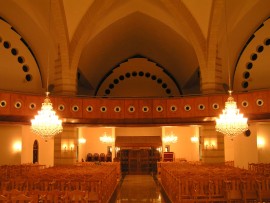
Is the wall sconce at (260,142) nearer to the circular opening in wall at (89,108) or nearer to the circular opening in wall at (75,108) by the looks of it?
the circular opening in wall at (89,108)

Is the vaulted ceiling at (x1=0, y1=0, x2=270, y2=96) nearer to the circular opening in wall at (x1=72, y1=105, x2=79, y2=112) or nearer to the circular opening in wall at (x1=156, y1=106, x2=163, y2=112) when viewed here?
→ the circular opening in wall at (x1=72, y1=105, x2=79, y2=112)

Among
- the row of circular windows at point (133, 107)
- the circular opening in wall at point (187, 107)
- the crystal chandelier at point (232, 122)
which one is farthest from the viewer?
the circular opening in wall at point (187, 107)

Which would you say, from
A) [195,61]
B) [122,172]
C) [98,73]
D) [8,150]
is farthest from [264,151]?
[8,150]

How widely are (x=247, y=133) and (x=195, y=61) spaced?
17.9 ft

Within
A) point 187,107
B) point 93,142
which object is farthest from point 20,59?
point 187,107

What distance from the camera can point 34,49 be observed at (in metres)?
21.6

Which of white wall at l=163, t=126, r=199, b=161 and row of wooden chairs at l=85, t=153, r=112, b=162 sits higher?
white wall at l=163, t=126, r=199, b=161

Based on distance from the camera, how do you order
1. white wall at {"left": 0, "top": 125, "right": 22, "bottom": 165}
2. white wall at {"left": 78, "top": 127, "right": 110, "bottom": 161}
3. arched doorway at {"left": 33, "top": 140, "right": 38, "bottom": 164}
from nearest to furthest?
white wall at {"left": 0, "top": 125, "right": 22, "bottom": 165}, arched doorway at {"left": 33, "top": 140, "right": 38, "bottom": 164}, white wall at {"left": 78, "top": 127, "right": 110, "bottom": 161}

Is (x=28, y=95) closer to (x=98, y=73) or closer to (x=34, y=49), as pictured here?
(x=34, y=49)

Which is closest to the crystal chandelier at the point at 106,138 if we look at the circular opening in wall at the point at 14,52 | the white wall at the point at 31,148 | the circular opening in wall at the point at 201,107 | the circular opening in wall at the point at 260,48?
the white wall at the point at 31,148

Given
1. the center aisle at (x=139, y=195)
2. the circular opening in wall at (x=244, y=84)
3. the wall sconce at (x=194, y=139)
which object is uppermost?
the circular opening in wall at (x=244, y=84)

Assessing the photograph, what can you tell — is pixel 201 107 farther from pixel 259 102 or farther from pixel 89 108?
pixel 89 108

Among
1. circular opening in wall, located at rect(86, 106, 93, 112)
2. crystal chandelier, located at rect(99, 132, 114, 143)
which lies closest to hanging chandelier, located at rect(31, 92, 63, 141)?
circular opening in wall, located at rect(86, 106, 93, 112)

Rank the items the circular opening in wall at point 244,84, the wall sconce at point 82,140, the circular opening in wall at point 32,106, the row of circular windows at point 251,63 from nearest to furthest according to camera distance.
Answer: the circular opening in wall at point 32,106
the row of circular windows at point 251,63
the circular opening in wall at point 244,84
the wall sconce at point 82,140
